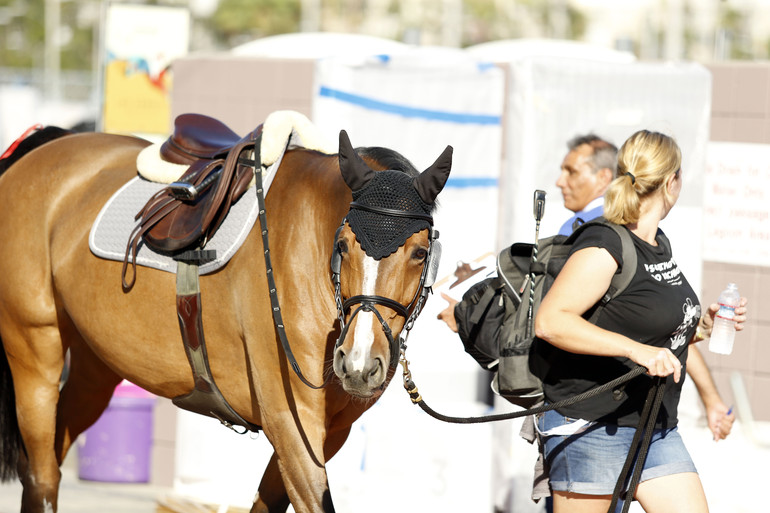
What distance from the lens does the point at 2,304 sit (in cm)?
377

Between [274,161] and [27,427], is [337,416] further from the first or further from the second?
[27,427]

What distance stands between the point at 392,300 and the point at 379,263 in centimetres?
11

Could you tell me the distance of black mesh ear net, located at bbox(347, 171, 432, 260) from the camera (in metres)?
2.50

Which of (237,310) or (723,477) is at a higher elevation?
(237,310)

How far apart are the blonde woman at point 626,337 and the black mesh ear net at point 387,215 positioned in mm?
449

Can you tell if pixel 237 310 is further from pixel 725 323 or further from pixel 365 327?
pixel 725 323

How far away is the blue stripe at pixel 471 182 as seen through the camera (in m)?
4.82

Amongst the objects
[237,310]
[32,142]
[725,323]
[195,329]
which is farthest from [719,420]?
[32,142]

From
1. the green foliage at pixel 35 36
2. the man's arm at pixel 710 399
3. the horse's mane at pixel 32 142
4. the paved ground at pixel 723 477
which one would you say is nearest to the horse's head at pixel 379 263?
the man's arm at pixel 710 399

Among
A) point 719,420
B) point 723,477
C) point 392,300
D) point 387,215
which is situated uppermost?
point 387,215

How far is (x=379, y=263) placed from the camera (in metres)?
2.50

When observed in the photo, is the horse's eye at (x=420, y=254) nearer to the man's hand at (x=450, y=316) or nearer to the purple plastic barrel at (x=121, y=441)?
the man's hand at (x=450, y=316)

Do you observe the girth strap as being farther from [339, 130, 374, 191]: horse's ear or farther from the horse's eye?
the horse's eye

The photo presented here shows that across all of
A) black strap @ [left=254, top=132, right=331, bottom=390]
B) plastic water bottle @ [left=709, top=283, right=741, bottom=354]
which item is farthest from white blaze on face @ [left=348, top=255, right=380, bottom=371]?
plastic water bottle @ [left=709, top=283, right=741, bottom=354]
